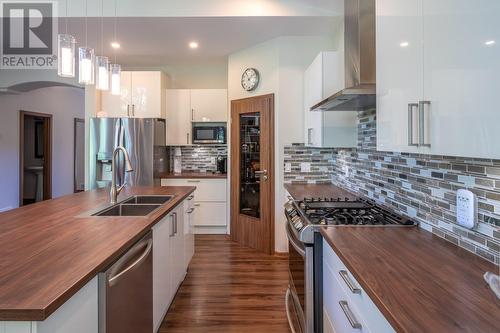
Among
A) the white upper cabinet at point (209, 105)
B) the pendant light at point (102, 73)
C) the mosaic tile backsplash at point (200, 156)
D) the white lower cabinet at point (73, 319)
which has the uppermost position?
the white upper cabinet at point (209, 105)

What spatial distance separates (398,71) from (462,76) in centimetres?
46

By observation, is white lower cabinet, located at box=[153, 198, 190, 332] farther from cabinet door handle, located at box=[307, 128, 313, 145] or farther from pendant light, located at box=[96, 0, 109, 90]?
cabinet door handle, located at box=[307, 128, 313, 145]

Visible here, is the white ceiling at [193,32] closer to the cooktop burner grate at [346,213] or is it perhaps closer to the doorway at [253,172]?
the doorway at [253,172]

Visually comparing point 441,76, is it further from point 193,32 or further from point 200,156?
point 200,156

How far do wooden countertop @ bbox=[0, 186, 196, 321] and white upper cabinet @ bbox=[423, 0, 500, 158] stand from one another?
1.27 meters

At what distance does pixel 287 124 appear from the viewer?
386 centimetres

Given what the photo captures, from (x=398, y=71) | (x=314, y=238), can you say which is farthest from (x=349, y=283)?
(x=398, y=71)

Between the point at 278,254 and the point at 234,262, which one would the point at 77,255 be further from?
the point at 278,254

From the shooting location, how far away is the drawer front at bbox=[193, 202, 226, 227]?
186 inches

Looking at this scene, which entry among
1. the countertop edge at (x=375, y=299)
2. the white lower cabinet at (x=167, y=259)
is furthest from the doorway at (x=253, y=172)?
the countertop edge at (x=375, y=299)

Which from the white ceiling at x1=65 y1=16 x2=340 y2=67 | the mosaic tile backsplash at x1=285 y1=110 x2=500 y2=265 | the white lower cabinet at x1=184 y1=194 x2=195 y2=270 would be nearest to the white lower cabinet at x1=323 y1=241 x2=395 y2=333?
the mosaic tile backsplash at x1=285 y1=110 x2=500 y2=265

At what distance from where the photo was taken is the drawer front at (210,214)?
473cm

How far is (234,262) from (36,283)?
279 centimetres

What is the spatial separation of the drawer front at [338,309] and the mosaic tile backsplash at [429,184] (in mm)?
546
